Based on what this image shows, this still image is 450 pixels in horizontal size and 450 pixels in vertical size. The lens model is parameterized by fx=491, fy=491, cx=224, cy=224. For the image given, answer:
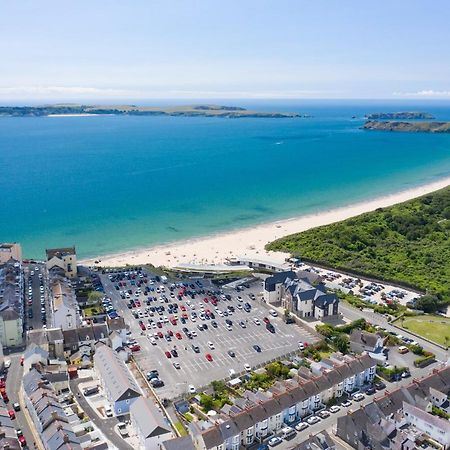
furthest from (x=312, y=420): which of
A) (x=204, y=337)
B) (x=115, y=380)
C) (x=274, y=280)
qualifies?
(x=274, y=280)

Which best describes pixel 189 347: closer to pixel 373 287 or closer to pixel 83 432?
pixel 83 432

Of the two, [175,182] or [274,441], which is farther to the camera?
[175,182]

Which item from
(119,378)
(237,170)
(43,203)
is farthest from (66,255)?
(237,170)

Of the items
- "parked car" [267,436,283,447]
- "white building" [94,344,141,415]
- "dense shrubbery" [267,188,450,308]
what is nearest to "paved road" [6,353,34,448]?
"white building" [94,344,141,415]

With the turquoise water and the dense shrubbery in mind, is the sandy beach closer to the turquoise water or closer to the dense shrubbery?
the turquoise water

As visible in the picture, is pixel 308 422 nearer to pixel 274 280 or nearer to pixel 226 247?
pixel 274 280

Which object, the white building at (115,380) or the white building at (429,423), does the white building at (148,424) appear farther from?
the white building at (429,423)
